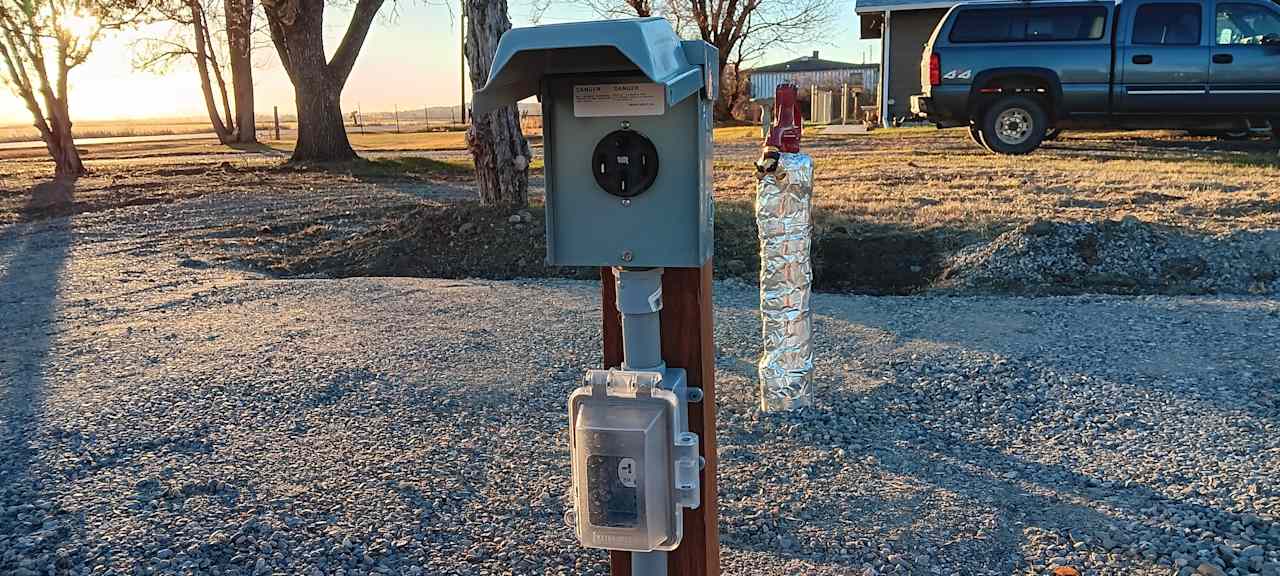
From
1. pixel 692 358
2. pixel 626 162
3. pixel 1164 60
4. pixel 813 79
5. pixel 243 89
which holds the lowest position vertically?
pixel 692 358

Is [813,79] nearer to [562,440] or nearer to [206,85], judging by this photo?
[206,85]

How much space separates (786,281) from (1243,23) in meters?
11.5

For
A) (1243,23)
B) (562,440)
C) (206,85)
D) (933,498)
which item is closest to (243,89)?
(206,85)

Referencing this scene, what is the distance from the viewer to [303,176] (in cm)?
1777

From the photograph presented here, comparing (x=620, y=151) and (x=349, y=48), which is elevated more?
(x=349, y=48)

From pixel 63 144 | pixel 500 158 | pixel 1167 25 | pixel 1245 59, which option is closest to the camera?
pixel 500 158

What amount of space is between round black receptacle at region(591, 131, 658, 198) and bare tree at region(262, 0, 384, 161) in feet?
63.8

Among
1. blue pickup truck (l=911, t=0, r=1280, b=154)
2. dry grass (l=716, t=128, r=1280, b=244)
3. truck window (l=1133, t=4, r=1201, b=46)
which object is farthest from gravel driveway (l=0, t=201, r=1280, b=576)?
truck window (l=1133, t=4, r=1201, b=46)

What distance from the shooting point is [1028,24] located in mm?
13367

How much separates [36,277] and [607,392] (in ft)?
25.6

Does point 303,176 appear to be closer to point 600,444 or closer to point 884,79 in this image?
point 884,79

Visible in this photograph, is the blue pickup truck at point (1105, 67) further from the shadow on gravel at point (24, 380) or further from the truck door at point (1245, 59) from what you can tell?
the shadow on gravel at point (24, 380)

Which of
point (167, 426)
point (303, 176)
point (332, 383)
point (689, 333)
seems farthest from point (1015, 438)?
point (303, 176)

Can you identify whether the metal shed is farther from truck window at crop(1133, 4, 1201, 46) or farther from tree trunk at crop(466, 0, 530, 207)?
tree trunk at crop(466, 0, 530, 207)
